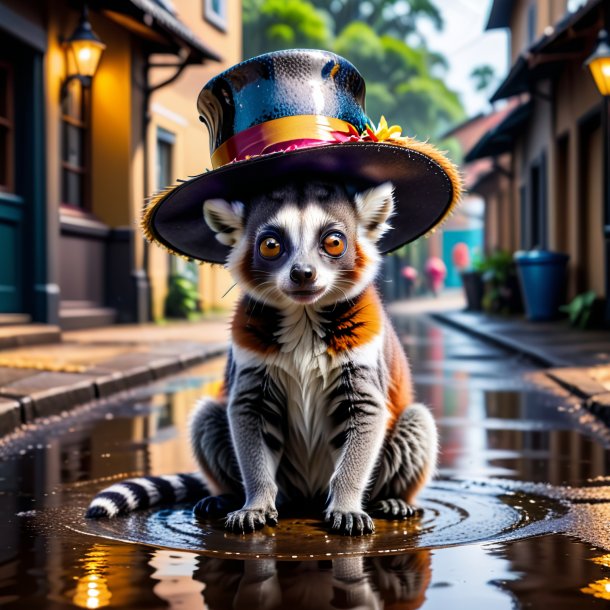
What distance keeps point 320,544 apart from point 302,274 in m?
0.91

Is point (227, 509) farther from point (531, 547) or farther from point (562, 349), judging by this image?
point (562, 349)

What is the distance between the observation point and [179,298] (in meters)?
20.2

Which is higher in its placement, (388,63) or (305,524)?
Result: (388,63)

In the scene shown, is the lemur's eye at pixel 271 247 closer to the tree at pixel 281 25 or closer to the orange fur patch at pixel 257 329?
the orange fur patch at pixel 257 329

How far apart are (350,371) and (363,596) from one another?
3.26 feet

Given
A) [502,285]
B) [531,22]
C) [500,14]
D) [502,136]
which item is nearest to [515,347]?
[502,285]

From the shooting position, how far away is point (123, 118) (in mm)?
18016

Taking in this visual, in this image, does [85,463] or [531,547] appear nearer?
[531,547]

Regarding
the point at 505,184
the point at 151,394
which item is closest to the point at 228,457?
the point at 151,394

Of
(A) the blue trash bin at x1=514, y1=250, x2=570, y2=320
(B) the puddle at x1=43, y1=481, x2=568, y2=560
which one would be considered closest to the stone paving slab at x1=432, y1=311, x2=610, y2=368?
(A) the blue trash bin at x1=514, y1=250, x2=570, y2=320

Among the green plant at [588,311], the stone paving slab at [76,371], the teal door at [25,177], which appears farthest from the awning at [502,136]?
the teal door at [25,177]

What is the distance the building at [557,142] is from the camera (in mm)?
17766

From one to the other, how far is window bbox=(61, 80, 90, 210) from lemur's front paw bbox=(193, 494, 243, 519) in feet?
43.5

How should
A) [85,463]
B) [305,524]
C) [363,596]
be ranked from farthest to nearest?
1. [85,463]
2. [305,524]
3. [363,596]
